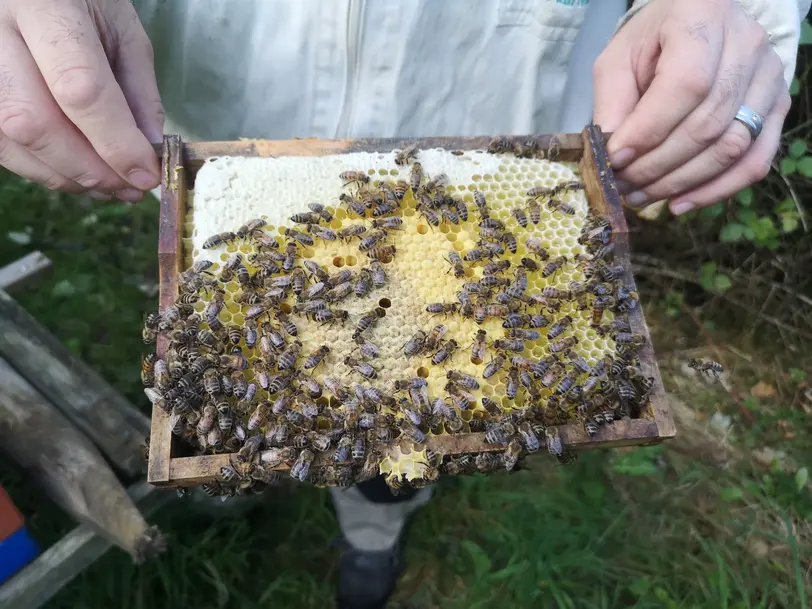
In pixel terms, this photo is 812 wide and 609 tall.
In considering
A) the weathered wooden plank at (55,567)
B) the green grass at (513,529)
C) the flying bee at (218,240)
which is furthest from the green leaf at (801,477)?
the weathered wooden plank at (55,567)

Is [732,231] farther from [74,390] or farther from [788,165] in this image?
[74,390]

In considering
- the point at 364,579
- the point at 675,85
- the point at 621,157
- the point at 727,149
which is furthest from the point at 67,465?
the point at 727,149

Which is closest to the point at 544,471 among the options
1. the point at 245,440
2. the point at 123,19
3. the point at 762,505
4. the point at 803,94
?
the point at 762,505

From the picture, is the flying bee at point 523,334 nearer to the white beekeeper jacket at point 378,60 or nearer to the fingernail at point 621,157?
the fingernail at point 621,157

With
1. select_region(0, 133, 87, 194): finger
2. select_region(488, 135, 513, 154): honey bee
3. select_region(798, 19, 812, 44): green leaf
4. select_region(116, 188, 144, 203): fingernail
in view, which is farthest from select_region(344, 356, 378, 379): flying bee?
select_region(798, 19, 812, 44): green leaf

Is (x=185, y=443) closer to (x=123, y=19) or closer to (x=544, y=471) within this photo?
(x=123, y=19)

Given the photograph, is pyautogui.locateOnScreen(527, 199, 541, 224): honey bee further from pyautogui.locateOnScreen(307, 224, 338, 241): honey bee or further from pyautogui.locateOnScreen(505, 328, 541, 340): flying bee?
pyautogui.locateOnScreen(307, 224, 338, 241): honey bee

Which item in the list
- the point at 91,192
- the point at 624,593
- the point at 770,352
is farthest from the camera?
the point at 770,352

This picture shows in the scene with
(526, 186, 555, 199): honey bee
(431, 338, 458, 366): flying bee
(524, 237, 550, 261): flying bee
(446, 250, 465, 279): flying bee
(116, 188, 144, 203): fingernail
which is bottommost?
(431, 338, 458, 366): flying bee
